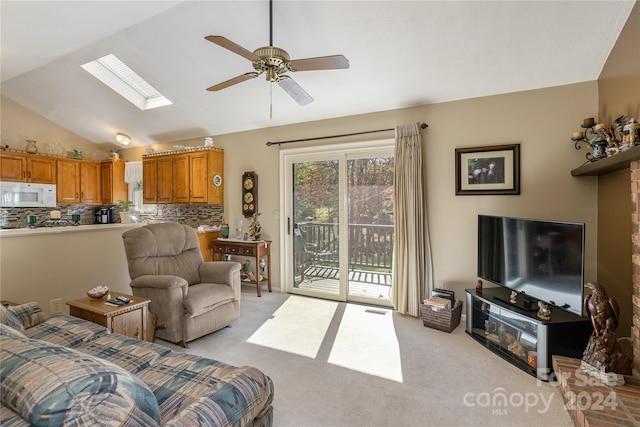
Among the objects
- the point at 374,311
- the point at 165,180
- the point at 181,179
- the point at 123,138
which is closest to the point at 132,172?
the point at 123,138

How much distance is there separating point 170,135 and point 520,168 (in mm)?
5409

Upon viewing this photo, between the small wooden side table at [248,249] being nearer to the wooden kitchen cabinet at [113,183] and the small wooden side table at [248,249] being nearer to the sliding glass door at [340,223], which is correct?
the sliding glass door at [340,223]

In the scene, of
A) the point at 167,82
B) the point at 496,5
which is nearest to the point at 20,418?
the point at 496,5

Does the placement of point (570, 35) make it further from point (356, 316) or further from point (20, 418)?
point (20, 418)

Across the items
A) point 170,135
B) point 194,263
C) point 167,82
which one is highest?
point 167,82

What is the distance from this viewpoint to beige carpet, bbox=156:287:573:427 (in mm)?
1852

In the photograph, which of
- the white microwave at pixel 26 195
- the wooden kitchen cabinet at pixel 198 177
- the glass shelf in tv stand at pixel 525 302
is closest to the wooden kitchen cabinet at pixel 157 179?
the wooden kitchen cabinet at pixel 198 177

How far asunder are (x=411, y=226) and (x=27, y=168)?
250 inches

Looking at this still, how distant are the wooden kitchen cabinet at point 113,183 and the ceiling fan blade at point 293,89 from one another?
509cm

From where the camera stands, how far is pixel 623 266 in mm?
2342

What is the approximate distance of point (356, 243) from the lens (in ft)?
13.2

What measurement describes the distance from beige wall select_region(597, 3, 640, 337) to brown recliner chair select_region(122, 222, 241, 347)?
342cm

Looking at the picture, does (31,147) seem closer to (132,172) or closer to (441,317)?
(132,172)

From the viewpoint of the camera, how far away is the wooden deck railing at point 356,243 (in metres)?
3.83
